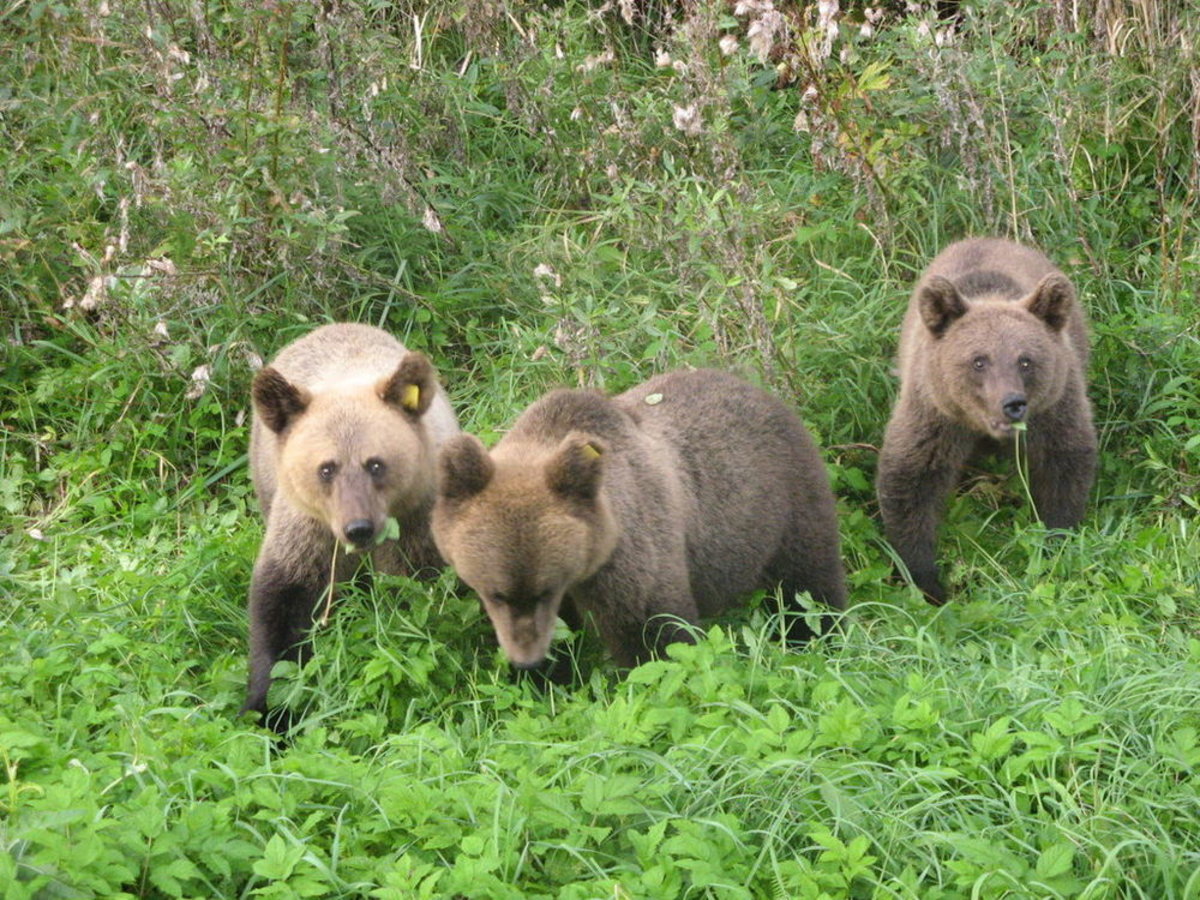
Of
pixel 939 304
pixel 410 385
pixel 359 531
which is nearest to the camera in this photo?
pixel 359 531

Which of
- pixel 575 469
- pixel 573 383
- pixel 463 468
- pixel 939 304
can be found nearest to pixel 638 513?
pixel 575 469

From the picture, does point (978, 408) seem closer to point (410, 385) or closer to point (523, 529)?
point (410, 385)

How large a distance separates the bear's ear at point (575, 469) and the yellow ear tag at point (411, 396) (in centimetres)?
109

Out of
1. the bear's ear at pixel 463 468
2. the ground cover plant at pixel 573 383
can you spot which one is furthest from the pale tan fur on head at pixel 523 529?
the ground cover plant at pixel 573 383

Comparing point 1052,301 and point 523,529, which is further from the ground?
point 1052,301

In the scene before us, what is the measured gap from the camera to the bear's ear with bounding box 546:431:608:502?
17.0 feet

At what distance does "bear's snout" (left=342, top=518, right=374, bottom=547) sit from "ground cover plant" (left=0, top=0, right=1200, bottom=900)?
1.12ft

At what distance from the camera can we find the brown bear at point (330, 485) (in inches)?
231

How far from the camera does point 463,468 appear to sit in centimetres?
518

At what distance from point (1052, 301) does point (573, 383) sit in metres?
2.24

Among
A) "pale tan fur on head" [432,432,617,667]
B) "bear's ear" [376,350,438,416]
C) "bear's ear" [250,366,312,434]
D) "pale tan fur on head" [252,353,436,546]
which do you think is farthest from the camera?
"bear's ear" [376,350,438,416]

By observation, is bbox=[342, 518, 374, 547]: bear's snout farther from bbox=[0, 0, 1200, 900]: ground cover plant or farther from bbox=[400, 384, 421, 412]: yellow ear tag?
bbox=[400, 384, 421, 412]: yellow ear tag

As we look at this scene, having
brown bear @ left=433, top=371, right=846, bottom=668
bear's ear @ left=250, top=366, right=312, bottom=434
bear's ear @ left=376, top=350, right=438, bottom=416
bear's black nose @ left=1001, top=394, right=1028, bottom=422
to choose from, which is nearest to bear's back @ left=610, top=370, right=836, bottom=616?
brown bear @ left=433, top=371, right=846, bottom=668

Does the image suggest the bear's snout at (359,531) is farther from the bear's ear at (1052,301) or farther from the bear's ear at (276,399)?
the bear's ear at (1052,301)
